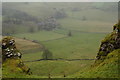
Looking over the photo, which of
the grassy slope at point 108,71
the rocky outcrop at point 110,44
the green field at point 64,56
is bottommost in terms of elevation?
the green field at point 64,56

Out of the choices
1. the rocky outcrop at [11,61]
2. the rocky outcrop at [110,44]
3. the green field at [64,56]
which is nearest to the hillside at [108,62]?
the rocky outcrop at [110,44]

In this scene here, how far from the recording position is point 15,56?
59.2 metres

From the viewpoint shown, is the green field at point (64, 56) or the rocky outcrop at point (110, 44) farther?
the green field at point (64, 56)

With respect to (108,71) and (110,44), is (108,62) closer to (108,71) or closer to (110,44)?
(108,71)

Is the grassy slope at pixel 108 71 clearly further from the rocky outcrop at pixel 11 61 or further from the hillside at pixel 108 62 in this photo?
the rocky outcrop at pixel 11 61

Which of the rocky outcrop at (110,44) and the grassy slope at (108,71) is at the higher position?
the rocky outcrop at (110,44)

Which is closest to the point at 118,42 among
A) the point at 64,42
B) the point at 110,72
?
the point at 110,72

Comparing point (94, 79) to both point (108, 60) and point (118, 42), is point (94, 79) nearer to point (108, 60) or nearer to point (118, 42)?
point (108, 60)

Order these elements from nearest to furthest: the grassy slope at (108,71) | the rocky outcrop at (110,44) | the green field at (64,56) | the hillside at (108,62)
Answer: the grassy slope at (108,71)
the hillside at (108,62)
the rocky outcrop at (110,44)
the green field at (64,56)

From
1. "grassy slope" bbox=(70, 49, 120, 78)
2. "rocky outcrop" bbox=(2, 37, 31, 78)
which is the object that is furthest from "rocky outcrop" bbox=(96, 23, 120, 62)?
"rocky outcrop" bbox=(2, 37, 31, 78)

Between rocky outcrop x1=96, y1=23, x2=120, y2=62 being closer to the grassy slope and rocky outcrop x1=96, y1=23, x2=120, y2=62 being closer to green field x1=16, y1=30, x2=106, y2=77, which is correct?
the grassy slope

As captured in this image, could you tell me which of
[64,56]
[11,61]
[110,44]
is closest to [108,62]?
[110,44]

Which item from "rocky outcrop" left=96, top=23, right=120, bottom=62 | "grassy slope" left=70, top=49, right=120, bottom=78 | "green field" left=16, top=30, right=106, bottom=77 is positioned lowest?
"green field" left=16, top=30, right=106, bottom=77

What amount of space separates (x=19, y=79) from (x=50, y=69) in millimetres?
43547
